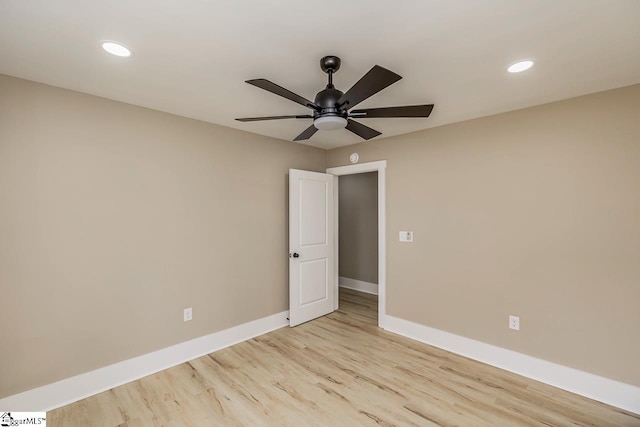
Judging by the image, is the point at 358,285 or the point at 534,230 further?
the point at 358,285

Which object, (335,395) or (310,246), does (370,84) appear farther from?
(310,246)

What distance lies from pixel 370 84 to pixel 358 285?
463 cm

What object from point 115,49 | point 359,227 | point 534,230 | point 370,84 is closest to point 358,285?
point 359,227

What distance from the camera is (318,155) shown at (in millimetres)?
4305

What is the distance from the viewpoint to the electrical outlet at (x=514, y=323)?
2693mm

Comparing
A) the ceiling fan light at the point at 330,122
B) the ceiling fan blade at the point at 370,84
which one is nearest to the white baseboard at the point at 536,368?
the ceiling fan light at the point at 330,122

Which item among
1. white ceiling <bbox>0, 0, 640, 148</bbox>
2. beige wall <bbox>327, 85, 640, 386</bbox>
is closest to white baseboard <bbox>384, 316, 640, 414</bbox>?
beige wall <bbox>327, 85, 640, 386</bbox>

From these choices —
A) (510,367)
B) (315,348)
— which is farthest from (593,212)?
(315,348)

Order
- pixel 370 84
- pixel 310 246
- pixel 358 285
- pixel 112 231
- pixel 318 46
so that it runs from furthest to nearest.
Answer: pixel 358 285, pixel 310 246, pixel 112 231, pixel 318 46, pixel 370 84

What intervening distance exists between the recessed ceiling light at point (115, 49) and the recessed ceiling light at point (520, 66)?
252 centimetres

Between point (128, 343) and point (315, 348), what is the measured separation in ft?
5.94

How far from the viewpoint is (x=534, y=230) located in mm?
2621

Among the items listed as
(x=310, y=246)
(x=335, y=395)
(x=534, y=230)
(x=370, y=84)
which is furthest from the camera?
(x=310, y=246)

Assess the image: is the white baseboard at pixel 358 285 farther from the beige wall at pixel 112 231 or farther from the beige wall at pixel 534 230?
the beige wall at pixel 112 231
